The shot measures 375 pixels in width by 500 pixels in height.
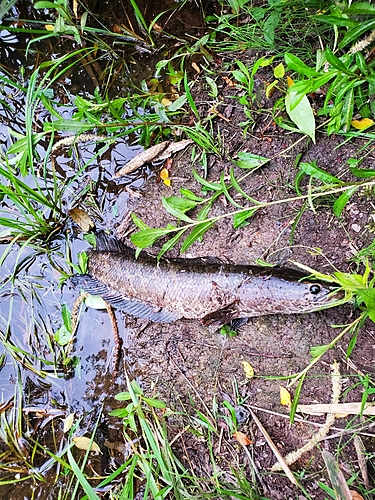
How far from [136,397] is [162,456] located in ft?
1.54

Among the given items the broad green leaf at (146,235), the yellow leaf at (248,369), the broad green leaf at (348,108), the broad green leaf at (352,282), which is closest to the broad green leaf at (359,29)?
the broad green leaf at (348,108)

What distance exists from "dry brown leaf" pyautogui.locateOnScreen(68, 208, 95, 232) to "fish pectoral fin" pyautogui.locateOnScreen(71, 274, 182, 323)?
0.42 m

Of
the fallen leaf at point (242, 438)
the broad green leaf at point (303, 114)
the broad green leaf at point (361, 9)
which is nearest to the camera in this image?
the broad green leaf at point (361, 9)

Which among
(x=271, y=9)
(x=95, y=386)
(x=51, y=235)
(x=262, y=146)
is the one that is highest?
(x=271, y=9)

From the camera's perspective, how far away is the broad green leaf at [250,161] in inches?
131

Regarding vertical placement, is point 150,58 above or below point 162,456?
above

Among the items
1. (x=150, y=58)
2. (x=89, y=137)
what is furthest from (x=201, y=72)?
(x=89, y=137)

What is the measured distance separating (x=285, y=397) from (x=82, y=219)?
6.92ft

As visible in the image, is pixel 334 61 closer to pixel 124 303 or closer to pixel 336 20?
pixel 336 20

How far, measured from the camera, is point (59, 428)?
355 cm

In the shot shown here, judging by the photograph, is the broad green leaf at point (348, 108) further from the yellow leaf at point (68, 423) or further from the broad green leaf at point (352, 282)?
the yellow leaf at point (68, 423)

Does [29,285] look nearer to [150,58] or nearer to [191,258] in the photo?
[191,258]

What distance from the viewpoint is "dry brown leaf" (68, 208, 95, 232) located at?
12.2 ft

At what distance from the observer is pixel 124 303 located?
3.56 metres
